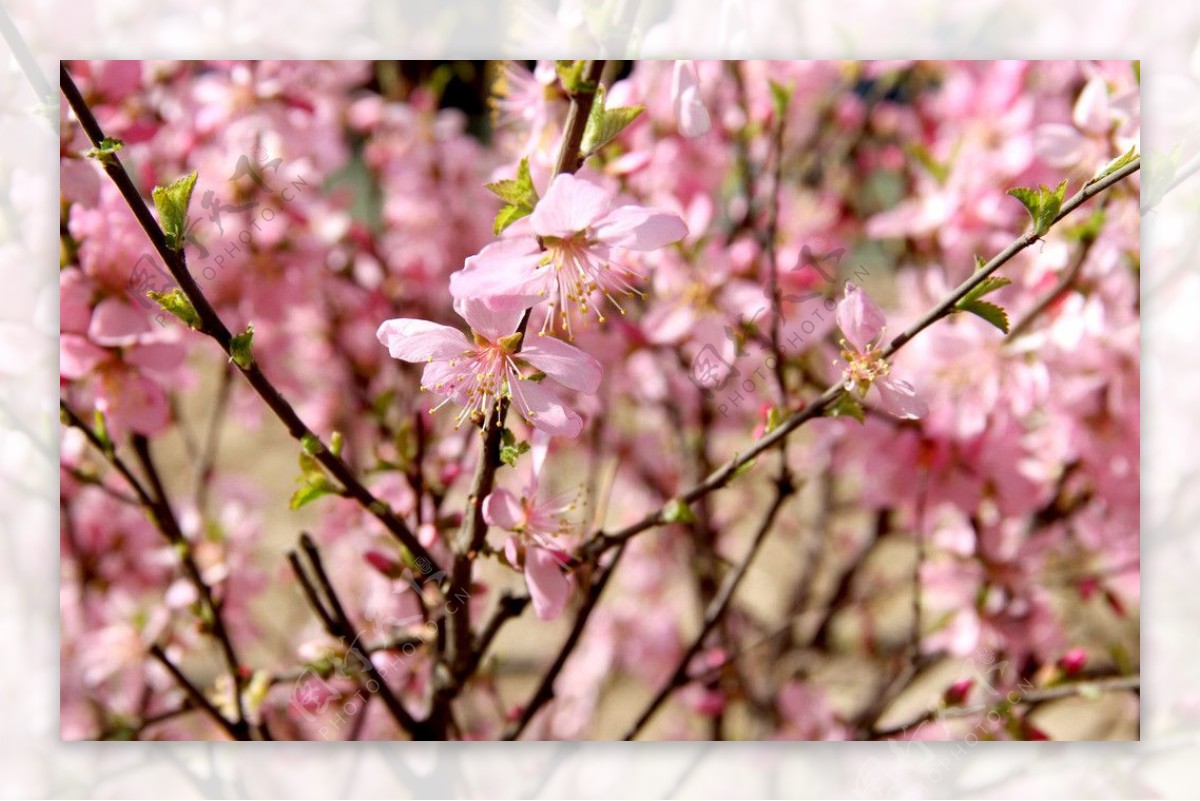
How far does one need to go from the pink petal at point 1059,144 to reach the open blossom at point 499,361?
66 centimetres

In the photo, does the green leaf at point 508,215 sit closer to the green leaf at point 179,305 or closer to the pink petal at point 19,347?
the green leaf at point 179,305

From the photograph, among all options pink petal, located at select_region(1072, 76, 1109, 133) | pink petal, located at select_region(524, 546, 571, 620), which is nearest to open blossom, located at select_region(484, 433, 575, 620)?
pink petal, located at select_region(524, 546, 571, 620)

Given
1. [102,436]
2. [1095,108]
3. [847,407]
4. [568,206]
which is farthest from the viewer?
[1095,108]

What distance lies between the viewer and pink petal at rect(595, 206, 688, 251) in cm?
68

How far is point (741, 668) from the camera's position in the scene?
159 cm

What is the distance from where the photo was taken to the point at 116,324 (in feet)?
3.17

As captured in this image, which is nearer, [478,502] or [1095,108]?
[478,502]

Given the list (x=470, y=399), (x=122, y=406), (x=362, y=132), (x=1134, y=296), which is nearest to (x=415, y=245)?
(x=362, y=132)

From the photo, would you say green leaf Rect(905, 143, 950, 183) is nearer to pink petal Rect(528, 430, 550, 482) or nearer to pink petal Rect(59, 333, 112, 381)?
pink petal Rect(528, 430, 550, 482)

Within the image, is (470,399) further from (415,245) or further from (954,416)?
(415,245)

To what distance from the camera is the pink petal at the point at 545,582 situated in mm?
800

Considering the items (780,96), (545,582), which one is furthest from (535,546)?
(780,96)

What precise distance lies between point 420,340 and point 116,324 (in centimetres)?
40

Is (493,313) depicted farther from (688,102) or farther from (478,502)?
(688,102)
